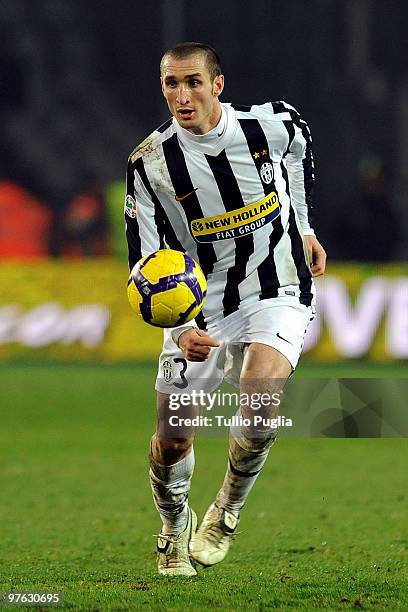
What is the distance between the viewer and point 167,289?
5.04 meters

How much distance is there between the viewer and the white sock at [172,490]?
545cm

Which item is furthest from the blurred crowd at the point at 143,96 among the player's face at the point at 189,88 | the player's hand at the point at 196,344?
the player's hand at the point at 196,344

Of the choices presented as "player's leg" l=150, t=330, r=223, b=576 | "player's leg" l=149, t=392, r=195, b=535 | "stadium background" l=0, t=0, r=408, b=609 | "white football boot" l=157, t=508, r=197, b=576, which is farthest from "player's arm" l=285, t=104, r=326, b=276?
"stadium background" l=0, t=0, r=408, b=609

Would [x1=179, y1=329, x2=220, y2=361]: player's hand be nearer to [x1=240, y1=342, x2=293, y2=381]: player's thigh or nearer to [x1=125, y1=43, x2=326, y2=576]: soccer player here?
[x1=125, y1=43, x2=326, y2=576]: soccer player

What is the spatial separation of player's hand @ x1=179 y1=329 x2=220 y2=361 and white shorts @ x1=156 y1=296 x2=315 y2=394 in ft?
0.94

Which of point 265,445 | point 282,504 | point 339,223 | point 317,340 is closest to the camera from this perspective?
point 265,445

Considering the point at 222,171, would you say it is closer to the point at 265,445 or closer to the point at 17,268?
the point at 265,445

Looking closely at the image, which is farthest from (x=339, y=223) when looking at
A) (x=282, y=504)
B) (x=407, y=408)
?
(x=282, y=504)

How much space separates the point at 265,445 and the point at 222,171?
1.21 m

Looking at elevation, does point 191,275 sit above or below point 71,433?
above

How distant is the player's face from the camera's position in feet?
17.3

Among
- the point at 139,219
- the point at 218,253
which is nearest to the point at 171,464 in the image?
the point at 218,253

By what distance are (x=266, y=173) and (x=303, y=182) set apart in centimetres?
37

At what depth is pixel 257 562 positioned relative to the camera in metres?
5.73
